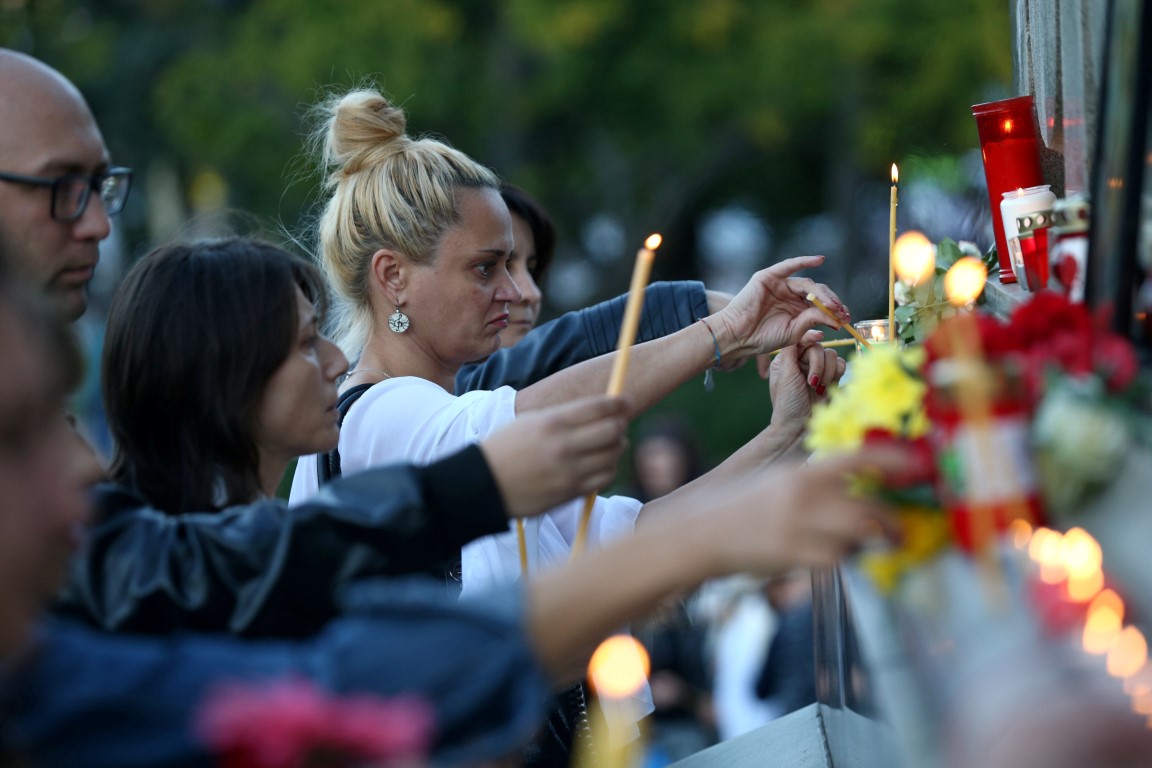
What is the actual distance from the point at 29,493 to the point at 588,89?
10896mm

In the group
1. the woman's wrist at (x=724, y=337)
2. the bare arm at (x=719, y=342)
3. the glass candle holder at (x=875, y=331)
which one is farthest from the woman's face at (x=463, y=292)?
the glass candle holder at (x=875, y=331)

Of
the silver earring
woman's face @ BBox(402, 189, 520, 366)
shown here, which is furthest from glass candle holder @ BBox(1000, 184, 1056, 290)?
the silver earring

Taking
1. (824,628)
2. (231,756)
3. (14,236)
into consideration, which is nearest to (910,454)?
(231,756)

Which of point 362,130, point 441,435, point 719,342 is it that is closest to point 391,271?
point 362,130

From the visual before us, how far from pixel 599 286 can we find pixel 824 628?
1022 cm

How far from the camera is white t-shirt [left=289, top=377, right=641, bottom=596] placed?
2.65m

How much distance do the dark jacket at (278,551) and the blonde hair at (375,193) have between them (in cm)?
135

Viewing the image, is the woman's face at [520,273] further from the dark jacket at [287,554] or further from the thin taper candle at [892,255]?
the dark jacket at [287,554]

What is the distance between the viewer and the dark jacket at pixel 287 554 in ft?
5.96

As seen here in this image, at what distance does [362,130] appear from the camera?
3.26 metres

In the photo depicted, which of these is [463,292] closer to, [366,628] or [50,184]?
[50,184]

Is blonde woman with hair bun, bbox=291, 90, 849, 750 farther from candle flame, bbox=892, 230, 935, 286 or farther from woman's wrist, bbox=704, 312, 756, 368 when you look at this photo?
candle flame, bbox=892, 230, 935, 286

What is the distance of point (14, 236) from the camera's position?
237 centimetres

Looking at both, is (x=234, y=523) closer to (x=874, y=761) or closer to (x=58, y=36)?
(x=874, y=761)
